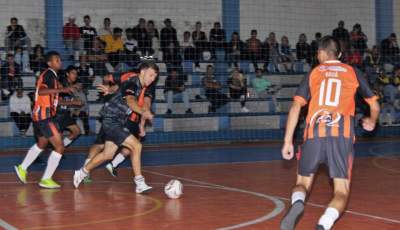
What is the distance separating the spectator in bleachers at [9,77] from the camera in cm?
2109

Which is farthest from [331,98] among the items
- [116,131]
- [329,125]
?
[116,131]

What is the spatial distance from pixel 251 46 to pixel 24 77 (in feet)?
26.1

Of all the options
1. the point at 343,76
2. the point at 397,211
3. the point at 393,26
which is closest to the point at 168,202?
the point at 397,211

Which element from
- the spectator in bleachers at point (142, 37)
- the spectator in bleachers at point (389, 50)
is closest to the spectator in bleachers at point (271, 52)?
the spectator in bleachers at point (389, 50)

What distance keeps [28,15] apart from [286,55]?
9364mm

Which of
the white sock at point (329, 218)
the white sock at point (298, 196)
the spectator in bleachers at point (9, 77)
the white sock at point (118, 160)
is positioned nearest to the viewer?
the white sock at point (329, 218)

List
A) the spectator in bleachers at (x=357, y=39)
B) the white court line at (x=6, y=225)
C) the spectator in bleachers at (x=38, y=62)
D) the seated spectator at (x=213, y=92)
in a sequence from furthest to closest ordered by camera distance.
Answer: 1. the spectator in bleachers at (x=357, y=39)
2. the seated spectator at (x=213, y=92)
3. the spectator in bleachers at (x=38, y=62)
4. the white court line at (x=6, y=225)

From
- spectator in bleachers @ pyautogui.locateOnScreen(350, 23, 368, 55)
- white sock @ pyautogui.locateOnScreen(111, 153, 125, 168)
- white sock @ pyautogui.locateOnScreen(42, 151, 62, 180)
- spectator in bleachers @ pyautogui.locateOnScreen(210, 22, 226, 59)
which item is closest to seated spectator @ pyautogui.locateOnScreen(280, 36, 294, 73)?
spectator in bleachers @ pyautogui.locateOnScreen(350, 23, 368, 55)

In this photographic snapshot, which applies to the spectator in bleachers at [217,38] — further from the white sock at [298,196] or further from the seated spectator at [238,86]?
the white sock at [298,196]

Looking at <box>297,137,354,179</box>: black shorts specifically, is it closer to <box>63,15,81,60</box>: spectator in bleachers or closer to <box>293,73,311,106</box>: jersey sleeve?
<box>293,73,311,106</box>: jersey sleeve

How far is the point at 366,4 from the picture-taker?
30.1m

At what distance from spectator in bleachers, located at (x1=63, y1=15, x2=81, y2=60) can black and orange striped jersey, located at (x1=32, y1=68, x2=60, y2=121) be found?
34.9ft

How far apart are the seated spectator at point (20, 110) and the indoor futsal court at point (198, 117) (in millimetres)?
33

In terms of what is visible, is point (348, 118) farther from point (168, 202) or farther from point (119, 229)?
point (168, 202)
